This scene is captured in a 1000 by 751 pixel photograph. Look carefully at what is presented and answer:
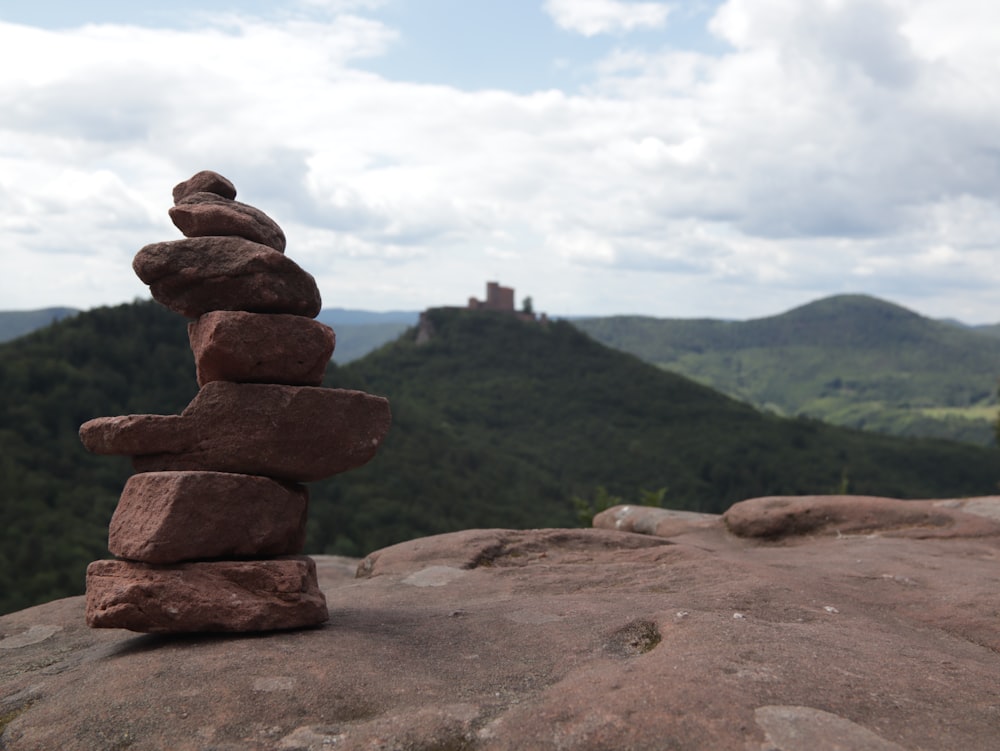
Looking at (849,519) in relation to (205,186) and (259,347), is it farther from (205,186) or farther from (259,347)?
(205,186)

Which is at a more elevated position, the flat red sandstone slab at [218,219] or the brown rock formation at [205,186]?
the brown rock formation at [205,186]

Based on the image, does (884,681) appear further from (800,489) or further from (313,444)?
(800,489)

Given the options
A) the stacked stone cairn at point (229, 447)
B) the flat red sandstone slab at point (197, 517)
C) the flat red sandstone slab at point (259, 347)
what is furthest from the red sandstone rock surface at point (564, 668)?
the flat red sandstone slab at point (259, 347)

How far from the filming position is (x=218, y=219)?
8734 mm

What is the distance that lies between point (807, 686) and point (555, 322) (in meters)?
119

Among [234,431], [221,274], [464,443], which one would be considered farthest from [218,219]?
[464,443]

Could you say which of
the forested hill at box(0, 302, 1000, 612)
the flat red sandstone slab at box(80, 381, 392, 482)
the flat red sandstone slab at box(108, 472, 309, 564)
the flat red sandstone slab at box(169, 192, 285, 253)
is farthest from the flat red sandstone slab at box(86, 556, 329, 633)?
the forested hill at box(0, 302, 1000, 612)

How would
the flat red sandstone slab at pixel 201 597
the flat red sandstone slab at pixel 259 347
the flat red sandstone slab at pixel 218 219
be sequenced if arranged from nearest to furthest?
the flat red sandstone slab at pixel 201 597 < the flat red sandstone slab at pixel 259 347 < the flat red sandstone slab at pixel 218 219

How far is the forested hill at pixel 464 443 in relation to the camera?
43.2 m

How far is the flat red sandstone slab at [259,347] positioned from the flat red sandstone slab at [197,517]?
105cm

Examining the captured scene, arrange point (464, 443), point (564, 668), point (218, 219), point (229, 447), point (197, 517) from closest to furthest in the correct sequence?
point (564, 668) < point (197, 517) < point (229, 447) < point (218, 219) < point (464, 443)

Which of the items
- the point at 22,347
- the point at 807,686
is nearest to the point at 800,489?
the point at 22,347

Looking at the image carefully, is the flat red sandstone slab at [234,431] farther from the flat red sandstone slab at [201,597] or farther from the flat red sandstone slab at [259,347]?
the flat red sandstone slab at [201,597]

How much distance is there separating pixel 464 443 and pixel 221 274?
70193 millimetres
